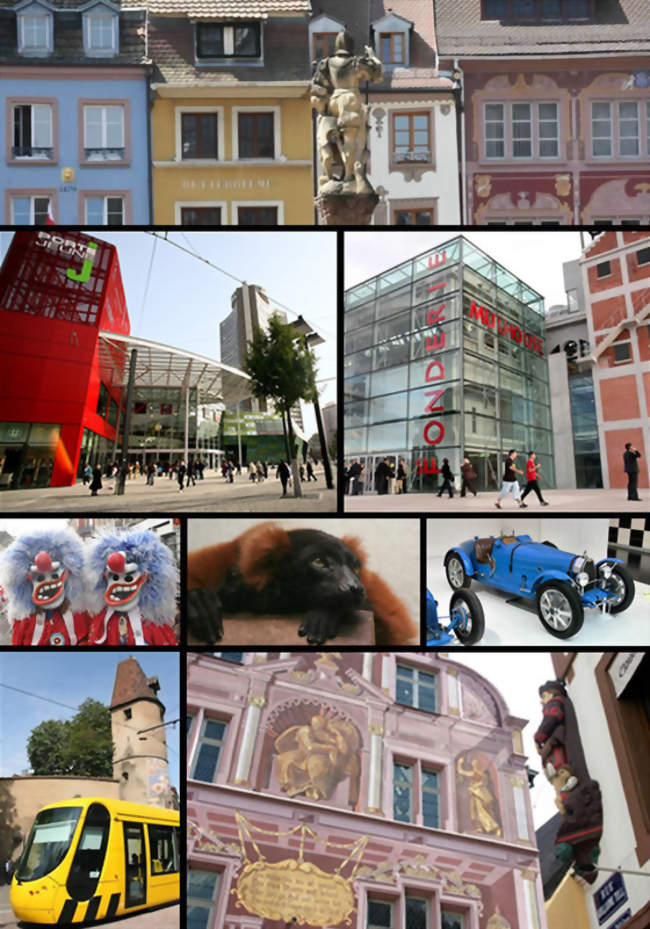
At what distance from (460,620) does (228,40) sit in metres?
5.04

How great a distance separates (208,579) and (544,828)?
3.07 metres

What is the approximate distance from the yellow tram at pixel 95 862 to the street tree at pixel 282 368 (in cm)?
276

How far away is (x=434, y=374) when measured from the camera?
27.9ft

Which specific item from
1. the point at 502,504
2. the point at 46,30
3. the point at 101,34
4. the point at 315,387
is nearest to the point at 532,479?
the point at 502,504

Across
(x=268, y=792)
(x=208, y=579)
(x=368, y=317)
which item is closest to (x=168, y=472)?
(x=208, y=579)

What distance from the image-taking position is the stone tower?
26.9 feet

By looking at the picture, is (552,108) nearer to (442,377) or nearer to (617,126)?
(617,126)

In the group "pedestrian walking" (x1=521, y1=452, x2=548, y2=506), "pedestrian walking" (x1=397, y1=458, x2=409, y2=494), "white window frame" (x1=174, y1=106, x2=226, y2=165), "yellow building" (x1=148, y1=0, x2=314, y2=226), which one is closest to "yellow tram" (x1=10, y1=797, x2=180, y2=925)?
"pedestrian walking" (x1=397, y1=458, x2=409, y2=494)

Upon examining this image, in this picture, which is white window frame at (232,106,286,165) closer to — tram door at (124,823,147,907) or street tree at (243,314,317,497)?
street tree at (243,314,317,497)

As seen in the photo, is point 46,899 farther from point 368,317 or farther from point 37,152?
point 37,152

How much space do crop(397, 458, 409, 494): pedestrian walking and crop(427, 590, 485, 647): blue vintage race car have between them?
79cm

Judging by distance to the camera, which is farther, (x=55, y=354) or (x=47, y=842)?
(x=55, y=354)

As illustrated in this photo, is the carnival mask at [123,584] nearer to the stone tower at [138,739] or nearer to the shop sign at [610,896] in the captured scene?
the stone tower at [138,739]

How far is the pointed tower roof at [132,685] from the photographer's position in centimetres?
830
